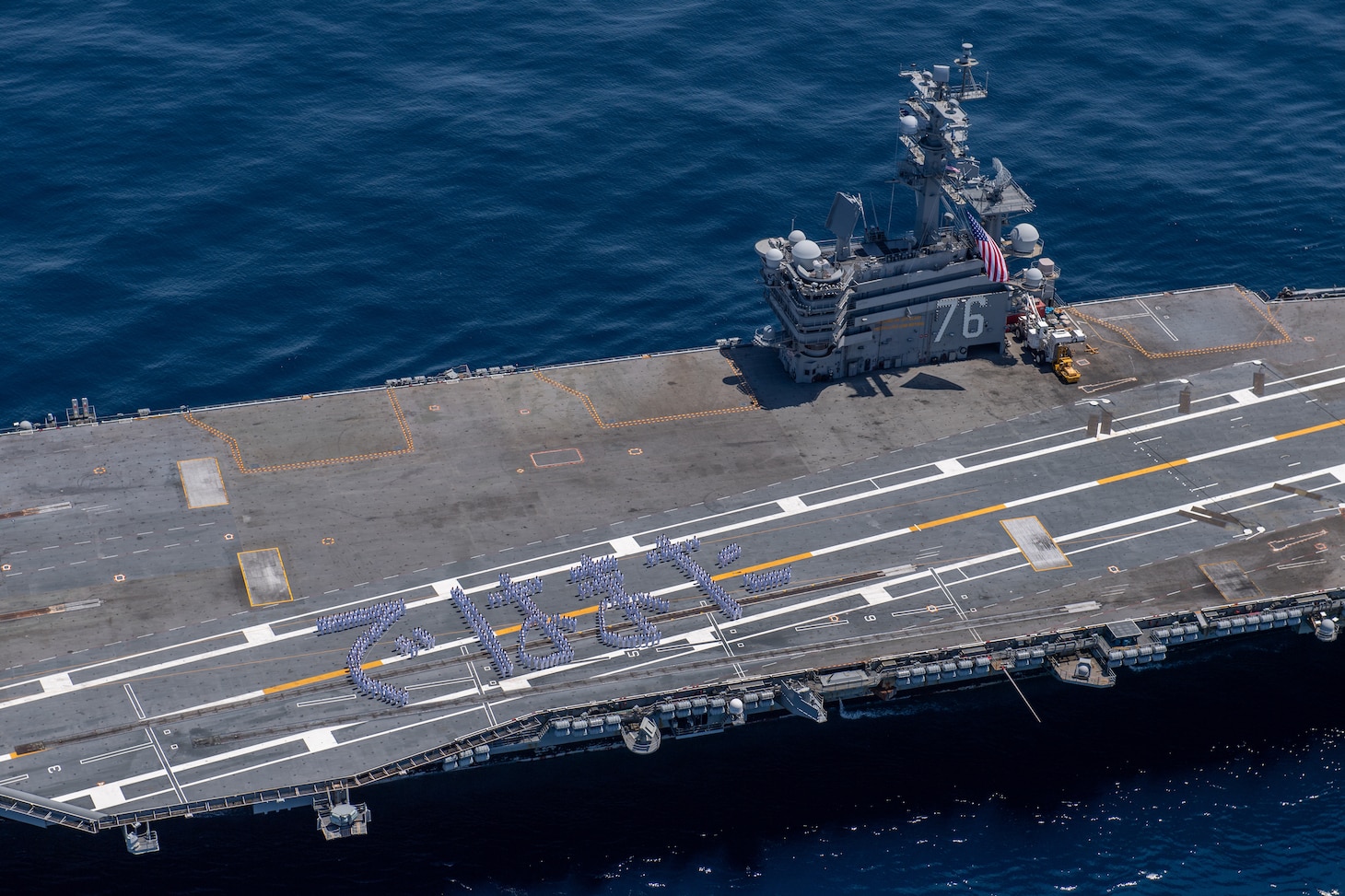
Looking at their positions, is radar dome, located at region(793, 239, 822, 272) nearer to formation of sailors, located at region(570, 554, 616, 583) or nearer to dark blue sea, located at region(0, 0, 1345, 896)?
dark blue sea, located at region(0, 0, 1345, 896)

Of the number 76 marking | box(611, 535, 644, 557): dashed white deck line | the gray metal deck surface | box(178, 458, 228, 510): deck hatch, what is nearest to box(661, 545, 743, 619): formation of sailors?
the gray metal deck surface

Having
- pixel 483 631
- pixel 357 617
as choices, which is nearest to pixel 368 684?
pixel 357 617

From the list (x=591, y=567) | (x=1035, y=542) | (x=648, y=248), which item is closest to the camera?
(x=591, y=567)

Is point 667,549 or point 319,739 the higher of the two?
point 667,549

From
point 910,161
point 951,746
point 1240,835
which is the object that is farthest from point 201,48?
point 1240,835

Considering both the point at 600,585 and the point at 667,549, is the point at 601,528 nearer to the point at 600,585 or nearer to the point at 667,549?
the point at 667,549

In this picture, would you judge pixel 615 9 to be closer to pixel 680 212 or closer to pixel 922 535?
pixel 680 212
